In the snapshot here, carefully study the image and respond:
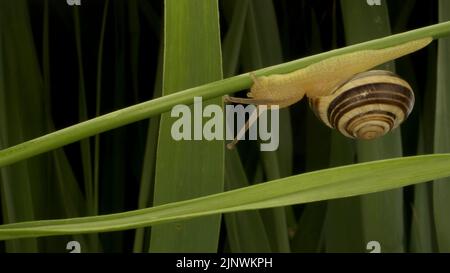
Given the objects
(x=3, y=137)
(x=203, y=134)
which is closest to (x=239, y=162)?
(x=203, y=134)

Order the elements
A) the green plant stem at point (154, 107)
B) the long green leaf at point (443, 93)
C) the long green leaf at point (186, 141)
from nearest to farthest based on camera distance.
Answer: the green plant stem at point (154, 107) < the long green leaf at point (186, 141) < the long green leaf at point (443, 93)

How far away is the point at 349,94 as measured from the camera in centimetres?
42

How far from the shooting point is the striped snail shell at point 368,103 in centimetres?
42

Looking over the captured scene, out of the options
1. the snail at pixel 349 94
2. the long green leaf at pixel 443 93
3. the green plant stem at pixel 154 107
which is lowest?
the green plant stem at pixel 154 107

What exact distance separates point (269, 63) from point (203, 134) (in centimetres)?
14

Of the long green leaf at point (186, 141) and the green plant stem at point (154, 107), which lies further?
the long green leaf at point (186, 141)

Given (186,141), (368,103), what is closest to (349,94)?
(368,103)

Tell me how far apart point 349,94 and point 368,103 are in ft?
0.06

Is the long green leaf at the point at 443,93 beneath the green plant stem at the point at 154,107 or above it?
above

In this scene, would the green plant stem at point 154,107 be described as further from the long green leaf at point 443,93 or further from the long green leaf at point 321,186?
the long green leaf at point 443,93

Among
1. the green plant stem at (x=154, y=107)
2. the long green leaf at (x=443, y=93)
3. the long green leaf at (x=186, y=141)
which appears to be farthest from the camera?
the long green leaf at (x=443, y=93)

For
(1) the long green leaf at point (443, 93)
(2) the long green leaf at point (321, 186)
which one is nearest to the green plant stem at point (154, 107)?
(2) the long green leaf at point (321, 186)

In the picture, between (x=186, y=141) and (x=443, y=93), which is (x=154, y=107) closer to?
(x=186, y=141)

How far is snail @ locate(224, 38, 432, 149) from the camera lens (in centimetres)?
37
